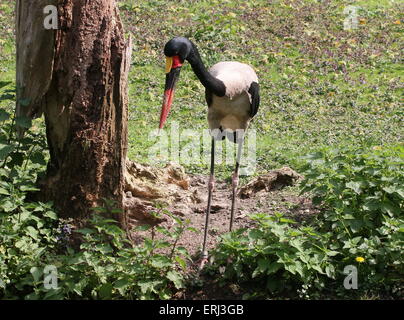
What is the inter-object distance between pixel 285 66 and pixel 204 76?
196 inches

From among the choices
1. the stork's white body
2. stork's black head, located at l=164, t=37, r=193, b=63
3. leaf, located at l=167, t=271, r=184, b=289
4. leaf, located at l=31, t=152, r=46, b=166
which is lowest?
leaf, located at l=167, t=271, r=184, b=289

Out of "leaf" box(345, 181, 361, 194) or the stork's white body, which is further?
the stork's white body

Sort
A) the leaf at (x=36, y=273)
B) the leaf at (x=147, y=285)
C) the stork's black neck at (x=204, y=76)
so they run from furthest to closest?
1. the stork's black neck at (x=204, y=76)
2. the leaf at (x=147, y=285)
3. the leaf at (x=36, y=273)

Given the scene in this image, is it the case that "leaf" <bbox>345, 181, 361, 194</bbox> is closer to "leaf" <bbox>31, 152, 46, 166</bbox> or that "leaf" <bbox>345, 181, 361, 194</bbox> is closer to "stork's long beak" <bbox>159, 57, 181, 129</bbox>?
"stork's long beak" <bbox>159, 57, 181, 129</bbox>

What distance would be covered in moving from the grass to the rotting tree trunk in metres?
2.42

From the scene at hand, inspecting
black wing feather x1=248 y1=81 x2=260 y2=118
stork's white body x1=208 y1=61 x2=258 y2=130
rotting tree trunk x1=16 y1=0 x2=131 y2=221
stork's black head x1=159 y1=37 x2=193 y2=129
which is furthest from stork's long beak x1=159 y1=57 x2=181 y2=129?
black wing feather x1=248 y1=81 x2=260 y2=118

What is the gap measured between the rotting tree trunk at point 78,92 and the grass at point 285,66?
7.95 feet

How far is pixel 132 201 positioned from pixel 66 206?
36.3 inches

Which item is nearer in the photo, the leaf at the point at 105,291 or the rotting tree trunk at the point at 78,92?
the leaf at the point at 105,291

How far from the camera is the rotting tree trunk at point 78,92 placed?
4898 millimetres

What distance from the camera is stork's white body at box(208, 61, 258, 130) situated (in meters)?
5.91

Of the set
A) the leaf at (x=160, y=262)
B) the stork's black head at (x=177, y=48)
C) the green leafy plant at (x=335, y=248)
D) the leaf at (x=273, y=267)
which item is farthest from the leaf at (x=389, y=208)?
the stork's black head at (x=177, y=48)

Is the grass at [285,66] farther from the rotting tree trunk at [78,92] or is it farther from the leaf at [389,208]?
the rotting tree trunk at [78,92]

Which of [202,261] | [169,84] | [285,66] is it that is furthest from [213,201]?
[285,66]
